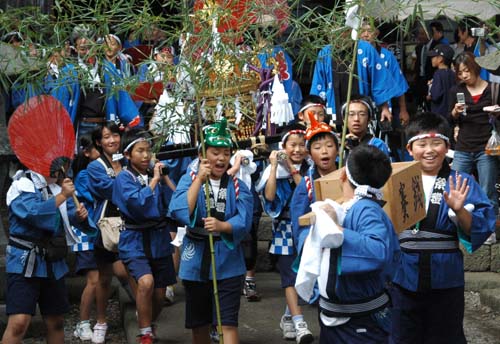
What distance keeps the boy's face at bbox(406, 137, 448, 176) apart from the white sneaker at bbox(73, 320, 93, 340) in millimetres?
3483

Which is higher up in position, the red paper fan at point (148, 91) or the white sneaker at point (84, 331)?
the red paper fan at point (148, 91)

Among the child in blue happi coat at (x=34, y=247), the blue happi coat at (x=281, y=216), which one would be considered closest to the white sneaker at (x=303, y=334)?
the blue happi coat at (x=281, y=216)

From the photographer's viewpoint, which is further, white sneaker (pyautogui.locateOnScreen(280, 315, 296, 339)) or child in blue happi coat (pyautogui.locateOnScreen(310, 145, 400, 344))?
white sneaker (pyautogui.locateOnScreen(280, 315, 296, 339))

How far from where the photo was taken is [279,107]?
856cm

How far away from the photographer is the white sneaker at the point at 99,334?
26.5 ft

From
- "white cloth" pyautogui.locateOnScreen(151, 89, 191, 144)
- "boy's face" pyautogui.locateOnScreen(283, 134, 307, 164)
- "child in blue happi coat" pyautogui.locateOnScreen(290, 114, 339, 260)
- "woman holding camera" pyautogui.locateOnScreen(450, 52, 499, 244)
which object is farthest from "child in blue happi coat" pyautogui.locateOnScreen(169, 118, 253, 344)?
"woman holding camera" pyautogui.locateOnScreen(450, 52, 499, 244)

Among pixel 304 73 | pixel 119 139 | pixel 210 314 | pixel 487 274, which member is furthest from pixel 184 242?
pixel 304 73

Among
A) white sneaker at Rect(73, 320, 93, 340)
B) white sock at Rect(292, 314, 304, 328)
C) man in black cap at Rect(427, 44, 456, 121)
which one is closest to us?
white sock at Rect(292, 314, 304, 328)

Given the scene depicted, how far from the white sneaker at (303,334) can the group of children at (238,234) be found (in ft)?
0.04

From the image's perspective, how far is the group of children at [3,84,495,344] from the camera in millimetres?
5141

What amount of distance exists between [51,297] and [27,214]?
28.8 inches

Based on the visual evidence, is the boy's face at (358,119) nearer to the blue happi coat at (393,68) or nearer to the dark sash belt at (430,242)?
the dark sash belt at (430,242)

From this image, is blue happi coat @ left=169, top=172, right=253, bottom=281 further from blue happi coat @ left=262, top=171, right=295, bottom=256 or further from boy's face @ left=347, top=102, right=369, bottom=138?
boy's face @ left=347, top=102, right=369, bottom=138

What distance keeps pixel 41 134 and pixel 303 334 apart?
260 centimetres
